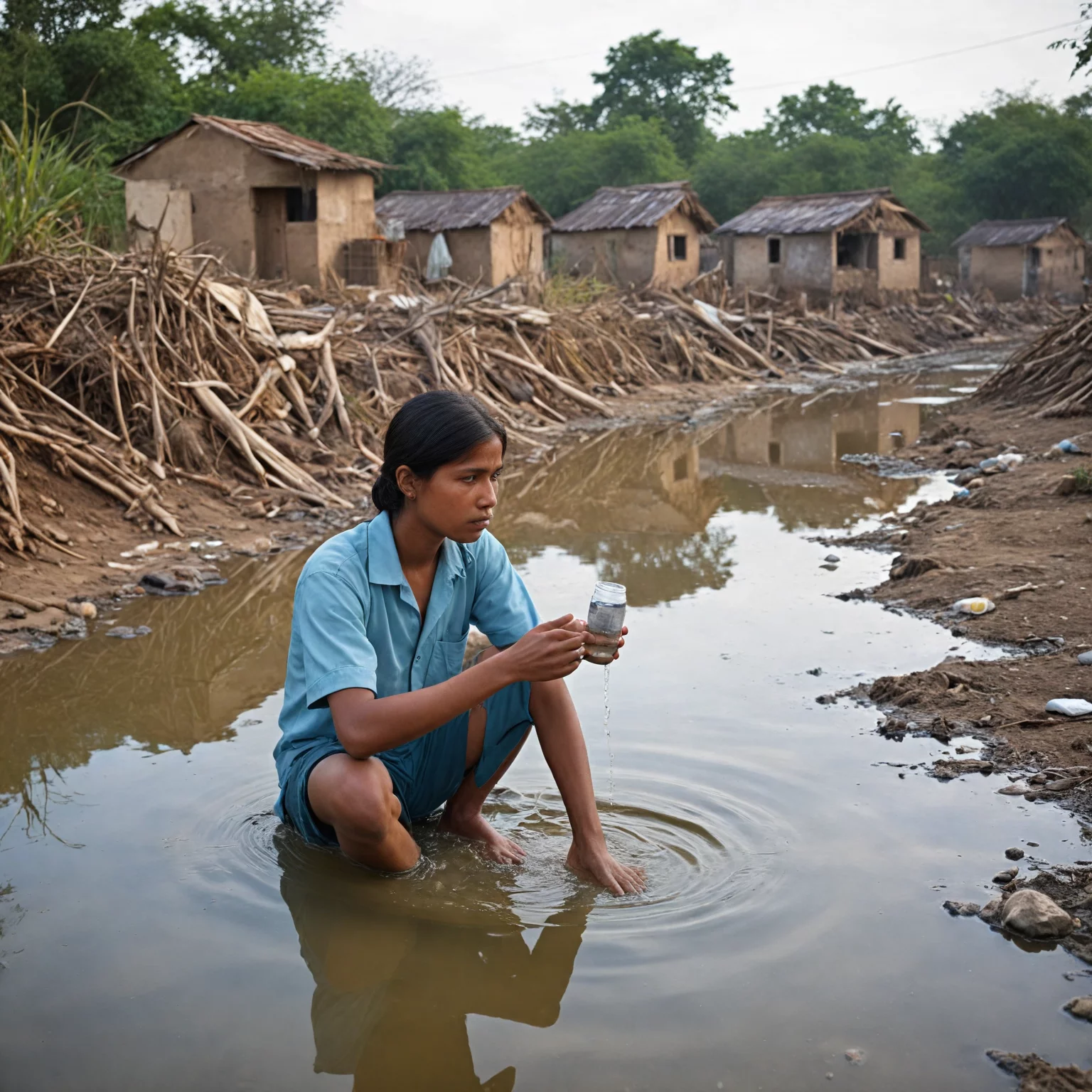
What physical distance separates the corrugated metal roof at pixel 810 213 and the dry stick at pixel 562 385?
16.0m

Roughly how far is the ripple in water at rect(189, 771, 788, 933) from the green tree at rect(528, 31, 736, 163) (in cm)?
4368

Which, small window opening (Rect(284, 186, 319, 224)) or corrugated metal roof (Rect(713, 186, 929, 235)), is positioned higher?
corrugated metal roof (Rect(713, 186, 929, 235))

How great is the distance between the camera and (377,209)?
24.1 metres

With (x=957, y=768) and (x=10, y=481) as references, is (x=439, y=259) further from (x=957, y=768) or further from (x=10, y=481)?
(x=957, y=768)


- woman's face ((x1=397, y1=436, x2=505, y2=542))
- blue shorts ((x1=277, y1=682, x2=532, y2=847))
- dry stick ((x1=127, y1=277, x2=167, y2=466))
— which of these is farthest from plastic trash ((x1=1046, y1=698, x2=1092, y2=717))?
dry stick ((x1=127, y1=277, x2=167, y2=466))

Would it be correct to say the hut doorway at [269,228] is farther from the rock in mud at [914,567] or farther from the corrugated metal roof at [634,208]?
the rock in mud at [914,567]

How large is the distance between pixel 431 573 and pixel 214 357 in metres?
6.04

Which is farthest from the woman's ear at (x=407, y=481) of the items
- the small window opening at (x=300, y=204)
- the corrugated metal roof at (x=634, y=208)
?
the corrugated metal roof at (x=634, y=208)

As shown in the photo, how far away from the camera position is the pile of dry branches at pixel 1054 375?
1042 centimetres

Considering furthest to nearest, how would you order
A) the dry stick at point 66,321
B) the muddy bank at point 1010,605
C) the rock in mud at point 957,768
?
the dry stick at point 66,321 → the muddy bank at point 1010,605 → the rock in mud at point 957,768

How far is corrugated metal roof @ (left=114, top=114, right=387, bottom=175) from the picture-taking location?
60.2ft

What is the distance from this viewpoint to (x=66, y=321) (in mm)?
7469

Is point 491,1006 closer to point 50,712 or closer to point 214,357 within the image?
point 50,712

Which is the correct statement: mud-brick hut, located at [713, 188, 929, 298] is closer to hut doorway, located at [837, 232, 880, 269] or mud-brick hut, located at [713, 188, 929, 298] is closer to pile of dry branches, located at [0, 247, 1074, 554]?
hut doorway, located at [837, 232, 880, 269]
